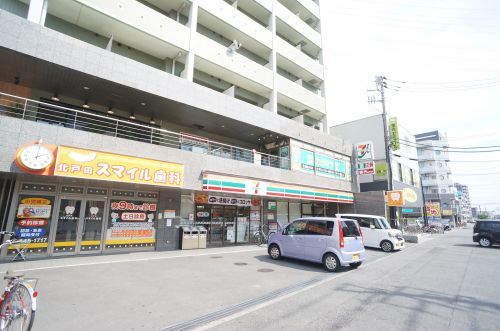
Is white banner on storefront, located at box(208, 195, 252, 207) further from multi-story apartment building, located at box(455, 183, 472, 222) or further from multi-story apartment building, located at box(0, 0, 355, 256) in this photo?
multi-story apartment building, located at box(455, 183, 472, 222)

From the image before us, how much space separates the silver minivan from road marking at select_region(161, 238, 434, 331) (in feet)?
5.31

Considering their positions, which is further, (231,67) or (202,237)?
(231,67)

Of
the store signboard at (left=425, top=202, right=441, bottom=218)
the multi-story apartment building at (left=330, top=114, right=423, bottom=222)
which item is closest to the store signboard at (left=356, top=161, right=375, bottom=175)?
the multi-story apartment building at (left=330, top=114, right=423, bottom=222)

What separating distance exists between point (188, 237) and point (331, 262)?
8409mm

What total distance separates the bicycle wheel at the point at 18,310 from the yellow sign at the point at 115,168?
647 centimetres

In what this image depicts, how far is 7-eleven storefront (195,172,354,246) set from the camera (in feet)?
49.9

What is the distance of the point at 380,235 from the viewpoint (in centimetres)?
1558

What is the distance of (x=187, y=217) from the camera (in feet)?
51.2

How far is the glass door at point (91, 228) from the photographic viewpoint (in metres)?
11.7

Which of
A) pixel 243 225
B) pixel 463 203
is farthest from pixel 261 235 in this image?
pixel 463 203

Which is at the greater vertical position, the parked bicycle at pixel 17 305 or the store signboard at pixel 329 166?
the store signboard at pixel 329 166

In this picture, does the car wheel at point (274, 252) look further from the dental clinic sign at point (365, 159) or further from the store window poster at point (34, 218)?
the dental clinic sign at point (365, 159)

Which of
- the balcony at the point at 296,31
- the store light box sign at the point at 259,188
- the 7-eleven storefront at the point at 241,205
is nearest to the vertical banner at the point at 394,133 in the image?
the store light box sign at the point at 259,188

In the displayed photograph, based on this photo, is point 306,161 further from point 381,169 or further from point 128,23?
point 128,23
